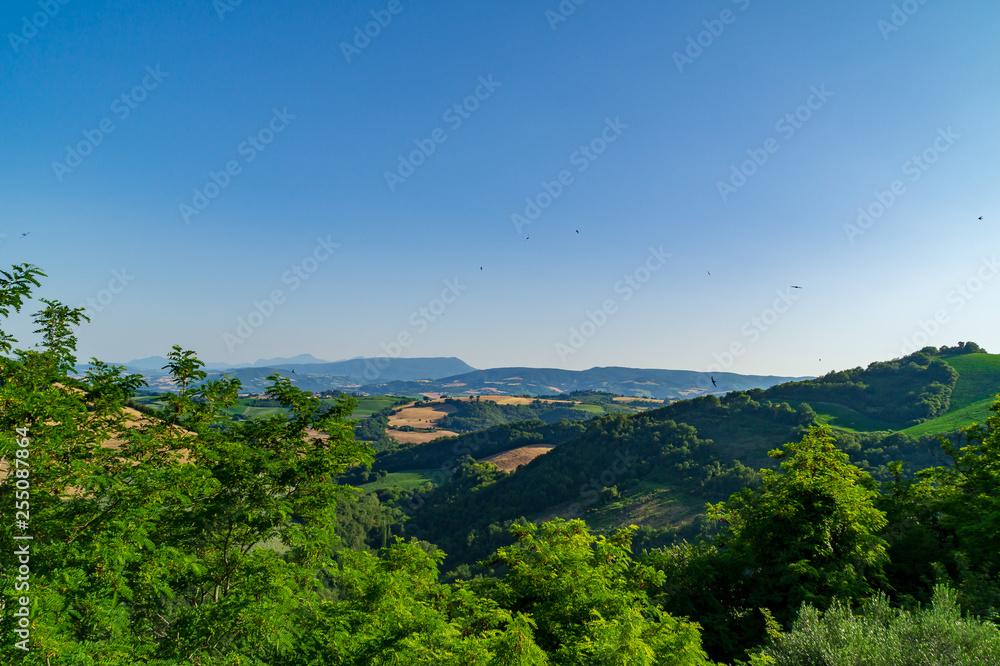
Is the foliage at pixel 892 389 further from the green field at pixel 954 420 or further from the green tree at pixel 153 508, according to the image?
the green tree at pixel 153 508

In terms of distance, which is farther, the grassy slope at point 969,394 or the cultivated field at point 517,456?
the cultivated field at point 517,456

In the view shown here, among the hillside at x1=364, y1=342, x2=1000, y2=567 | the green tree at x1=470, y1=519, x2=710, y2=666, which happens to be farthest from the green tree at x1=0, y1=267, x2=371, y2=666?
the hillside at x1=364, y1=342, x2=1000, y2=567

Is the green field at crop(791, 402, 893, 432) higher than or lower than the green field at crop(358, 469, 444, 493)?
higher

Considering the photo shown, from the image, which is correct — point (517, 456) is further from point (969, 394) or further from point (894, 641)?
point (894, 641)

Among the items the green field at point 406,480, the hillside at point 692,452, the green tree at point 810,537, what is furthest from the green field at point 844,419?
the green field at point 406,480

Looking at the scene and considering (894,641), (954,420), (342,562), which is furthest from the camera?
(954,420)

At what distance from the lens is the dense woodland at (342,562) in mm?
9414

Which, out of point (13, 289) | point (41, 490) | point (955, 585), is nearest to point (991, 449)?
point (955, 585)

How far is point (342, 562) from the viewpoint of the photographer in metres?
17.0

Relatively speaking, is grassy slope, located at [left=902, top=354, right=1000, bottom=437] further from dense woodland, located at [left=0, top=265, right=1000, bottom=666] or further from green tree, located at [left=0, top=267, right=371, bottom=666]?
green tree, located at [left=0, top=267, right=371, bottom=666]

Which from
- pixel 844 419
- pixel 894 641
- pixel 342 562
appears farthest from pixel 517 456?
pixel 894 641

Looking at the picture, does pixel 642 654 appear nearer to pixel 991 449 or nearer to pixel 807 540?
pixel 807 540

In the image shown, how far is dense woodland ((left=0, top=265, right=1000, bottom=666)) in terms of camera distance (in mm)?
9414

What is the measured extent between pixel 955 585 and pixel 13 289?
3042cm
